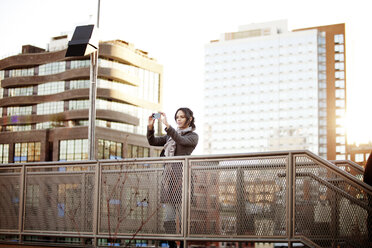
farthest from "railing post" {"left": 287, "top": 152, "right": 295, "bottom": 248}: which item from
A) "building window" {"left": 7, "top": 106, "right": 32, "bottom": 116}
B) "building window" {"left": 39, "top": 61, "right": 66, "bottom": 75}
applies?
"building window" {"left": 7, "top": 106, "right": 32, "bottom": 116}

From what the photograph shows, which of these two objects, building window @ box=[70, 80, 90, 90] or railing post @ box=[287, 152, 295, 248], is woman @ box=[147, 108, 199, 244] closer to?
railing post @ box=[287, 152, 295, 248]

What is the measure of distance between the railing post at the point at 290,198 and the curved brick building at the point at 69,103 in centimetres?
7901

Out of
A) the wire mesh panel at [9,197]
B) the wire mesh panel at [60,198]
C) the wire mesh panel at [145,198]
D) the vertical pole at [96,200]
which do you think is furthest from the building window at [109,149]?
the wire mesh panel at [145,198]

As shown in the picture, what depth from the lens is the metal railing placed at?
23.9 feet

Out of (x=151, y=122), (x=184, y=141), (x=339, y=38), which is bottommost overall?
(x=184, y=141)

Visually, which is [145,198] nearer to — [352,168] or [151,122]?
[151,122]

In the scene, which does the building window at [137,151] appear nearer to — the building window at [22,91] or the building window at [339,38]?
the building window at [22,91]

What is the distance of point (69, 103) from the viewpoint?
315 ft

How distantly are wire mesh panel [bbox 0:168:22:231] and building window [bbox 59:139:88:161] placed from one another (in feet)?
251

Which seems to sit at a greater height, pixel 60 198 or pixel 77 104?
pixel 77 104

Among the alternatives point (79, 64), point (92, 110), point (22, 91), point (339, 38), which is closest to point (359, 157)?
point (339, 38)

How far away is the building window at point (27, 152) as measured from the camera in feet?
299

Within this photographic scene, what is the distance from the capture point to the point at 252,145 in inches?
7800

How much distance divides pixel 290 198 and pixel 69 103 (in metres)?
90.9
